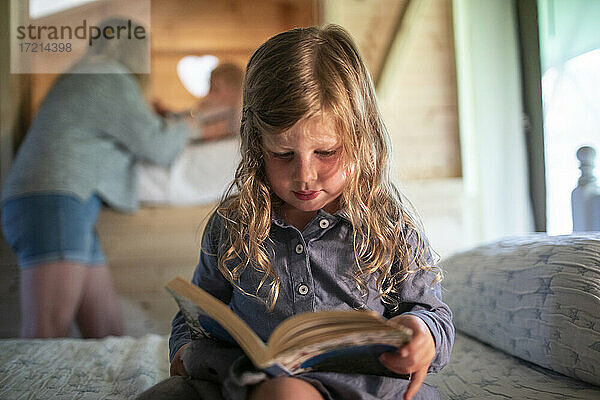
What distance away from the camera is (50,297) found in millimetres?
1787

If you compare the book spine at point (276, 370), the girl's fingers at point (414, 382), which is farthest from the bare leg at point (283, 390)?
the girl's fingers at point (414, 382)

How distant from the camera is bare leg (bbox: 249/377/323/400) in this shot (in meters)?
0.62

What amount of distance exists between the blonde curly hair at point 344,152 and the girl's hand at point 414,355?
0.13m

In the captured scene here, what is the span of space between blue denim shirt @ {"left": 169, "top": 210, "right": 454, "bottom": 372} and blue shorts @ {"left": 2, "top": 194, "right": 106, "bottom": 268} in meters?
1.04

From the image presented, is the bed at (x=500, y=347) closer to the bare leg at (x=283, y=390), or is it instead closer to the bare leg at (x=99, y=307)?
the bare leg at (x=283, y=390)

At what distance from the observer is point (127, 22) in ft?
6.43

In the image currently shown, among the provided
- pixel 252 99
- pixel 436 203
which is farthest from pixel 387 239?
pixel 436 203

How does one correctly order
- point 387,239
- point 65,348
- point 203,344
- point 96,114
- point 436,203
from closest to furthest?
point 203,344 < point 387,239 < point 65,348 < point 96,114 < point 436,203

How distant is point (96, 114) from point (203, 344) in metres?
1.30

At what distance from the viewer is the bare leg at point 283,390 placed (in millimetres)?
623

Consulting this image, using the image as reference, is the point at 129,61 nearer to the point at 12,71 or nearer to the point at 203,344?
the point at 12,71

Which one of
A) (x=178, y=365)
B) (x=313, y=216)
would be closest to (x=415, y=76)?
(x=313, y=216)

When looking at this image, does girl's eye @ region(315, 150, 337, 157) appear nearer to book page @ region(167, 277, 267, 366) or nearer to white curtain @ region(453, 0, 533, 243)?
book page @ region(167, 277, 267, 366)

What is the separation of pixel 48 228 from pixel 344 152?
1238 millimetres
